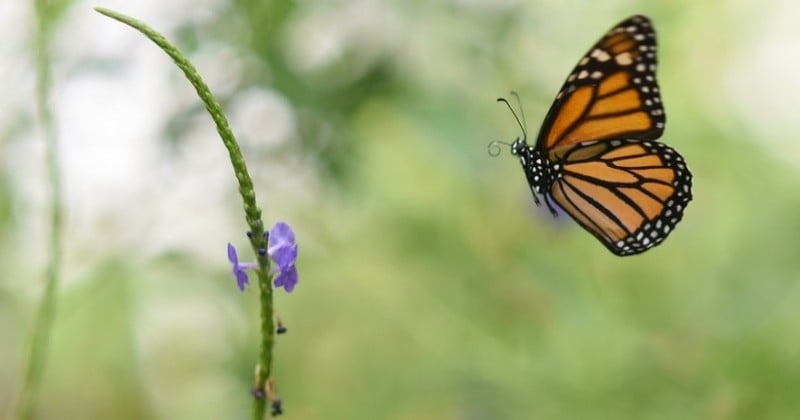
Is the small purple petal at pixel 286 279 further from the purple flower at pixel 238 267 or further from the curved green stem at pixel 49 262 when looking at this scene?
the curved green stem at pixel 49 262

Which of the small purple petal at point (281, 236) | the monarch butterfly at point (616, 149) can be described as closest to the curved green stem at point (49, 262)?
the small purple petal at point (281, 236)

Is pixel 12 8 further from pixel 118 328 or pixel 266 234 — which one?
pixel 266 234

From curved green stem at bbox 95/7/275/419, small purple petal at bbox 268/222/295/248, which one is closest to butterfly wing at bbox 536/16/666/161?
small purple petal at bbox 268/222/295/248

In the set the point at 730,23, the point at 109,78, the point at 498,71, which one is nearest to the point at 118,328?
the point at 109,78

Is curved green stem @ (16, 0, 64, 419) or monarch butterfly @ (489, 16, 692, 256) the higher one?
monarch butterfly @ (489, 16, 692, 256)

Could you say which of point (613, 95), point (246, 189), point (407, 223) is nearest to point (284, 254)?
point (246, 189)

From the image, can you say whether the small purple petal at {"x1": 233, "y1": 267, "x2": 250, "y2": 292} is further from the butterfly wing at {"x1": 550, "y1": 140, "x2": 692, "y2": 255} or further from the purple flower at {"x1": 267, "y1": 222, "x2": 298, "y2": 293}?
the butterfly wing at {"x1": 550, "y1": 140, "x2": 692, "y2": 255}

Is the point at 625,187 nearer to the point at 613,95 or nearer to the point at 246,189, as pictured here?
the point at 613,95
